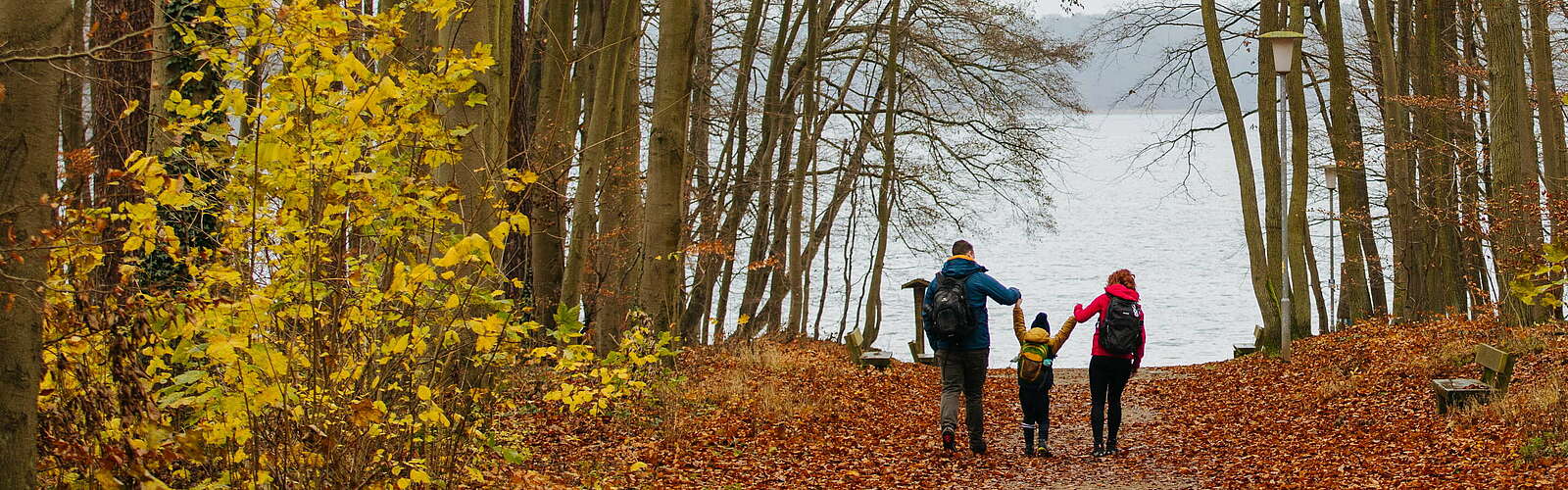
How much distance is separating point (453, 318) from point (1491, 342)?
9.87 meters

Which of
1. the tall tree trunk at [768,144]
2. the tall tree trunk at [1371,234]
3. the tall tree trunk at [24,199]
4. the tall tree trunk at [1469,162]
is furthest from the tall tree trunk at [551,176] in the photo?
the tall tree trunk at [1371,234]

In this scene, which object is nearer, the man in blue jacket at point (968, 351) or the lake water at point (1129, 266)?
the man in blue jacket at point (968, 351)

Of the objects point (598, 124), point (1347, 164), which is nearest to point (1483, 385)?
point (598, 124)

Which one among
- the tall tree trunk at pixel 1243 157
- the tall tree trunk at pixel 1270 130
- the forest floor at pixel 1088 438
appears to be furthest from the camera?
the tall tree trunk at pixel 1243 157

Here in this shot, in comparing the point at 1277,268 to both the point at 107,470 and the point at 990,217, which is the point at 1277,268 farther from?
the point at 990,217

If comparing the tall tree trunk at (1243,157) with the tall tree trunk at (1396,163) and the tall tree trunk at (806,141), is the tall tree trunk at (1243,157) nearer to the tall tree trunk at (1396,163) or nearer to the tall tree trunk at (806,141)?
the tall tree trunk at (1396,163)

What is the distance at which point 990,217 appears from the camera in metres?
65.8

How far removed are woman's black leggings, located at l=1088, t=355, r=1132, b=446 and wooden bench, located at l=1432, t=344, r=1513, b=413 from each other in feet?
7.36

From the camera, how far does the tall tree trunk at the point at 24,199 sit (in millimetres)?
3332

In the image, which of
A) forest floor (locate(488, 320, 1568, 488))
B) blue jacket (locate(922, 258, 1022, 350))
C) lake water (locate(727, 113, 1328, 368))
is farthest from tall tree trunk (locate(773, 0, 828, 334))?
blue jacket (locate(922, 258, 1022, 350))

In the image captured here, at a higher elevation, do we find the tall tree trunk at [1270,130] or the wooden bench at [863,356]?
the tall tree trunk at [1270,130]

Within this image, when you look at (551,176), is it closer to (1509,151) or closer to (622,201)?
(622,201)

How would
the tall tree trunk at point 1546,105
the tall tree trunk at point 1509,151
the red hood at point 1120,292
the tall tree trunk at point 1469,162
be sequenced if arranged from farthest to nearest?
1. the tall tree trunk at point 1469,162
2. the tall tree trunk at point 1546,105
3. the tall tree trunk at point 1509,151
4. the red hood at point 1120,292

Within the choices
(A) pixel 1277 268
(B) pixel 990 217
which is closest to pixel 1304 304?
(A) pixel 1277 268
